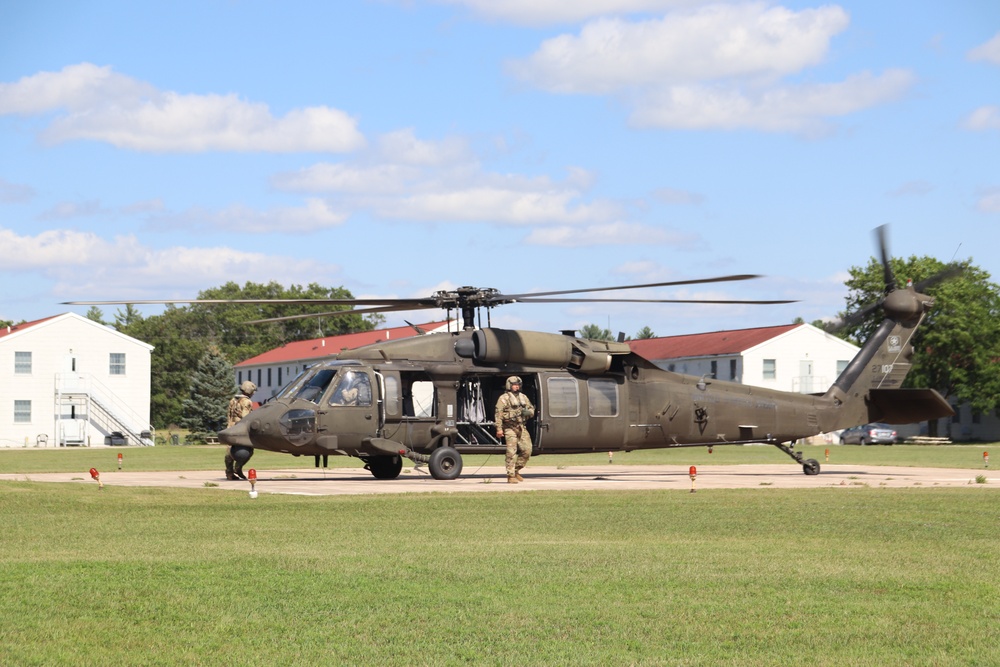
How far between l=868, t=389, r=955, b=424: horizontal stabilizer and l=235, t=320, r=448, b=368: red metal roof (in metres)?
59.0

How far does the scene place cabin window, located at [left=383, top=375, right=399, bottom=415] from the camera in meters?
28.4

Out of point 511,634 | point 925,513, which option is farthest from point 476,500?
point 511,634

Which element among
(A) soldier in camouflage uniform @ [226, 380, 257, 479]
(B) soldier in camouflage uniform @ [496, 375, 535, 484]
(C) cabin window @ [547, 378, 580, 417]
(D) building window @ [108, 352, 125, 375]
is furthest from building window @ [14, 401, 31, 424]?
(B) soldier in camouflage uniform @ [496, 375, 535, 484]

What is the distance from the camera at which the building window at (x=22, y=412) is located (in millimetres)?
80625

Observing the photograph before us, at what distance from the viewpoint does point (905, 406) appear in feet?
110

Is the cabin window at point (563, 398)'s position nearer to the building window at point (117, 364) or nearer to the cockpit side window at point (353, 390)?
the cockpit side window at point (353, 390)

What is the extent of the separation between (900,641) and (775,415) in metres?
23.6

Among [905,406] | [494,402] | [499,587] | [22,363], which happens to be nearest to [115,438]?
[22,363]

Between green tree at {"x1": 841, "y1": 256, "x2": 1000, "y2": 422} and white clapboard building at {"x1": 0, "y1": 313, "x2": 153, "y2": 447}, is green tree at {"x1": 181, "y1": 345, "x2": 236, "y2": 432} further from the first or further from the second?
green tree at {"x1": 841, "y1": 256, "x2": 1000, "y2": 422}

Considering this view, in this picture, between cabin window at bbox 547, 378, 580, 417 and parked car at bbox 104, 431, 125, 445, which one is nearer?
cabin window at bbox 547, 378, 580, 417

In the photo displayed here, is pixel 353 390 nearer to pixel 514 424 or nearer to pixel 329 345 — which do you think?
pixel 514 424

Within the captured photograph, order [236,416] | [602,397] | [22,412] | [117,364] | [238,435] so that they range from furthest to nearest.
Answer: [117,364]
[22,412]
[602,397]
[236,416]
[238,435]

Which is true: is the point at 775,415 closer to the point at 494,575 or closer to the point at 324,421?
the point at 324,421

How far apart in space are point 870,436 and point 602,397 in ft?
168
